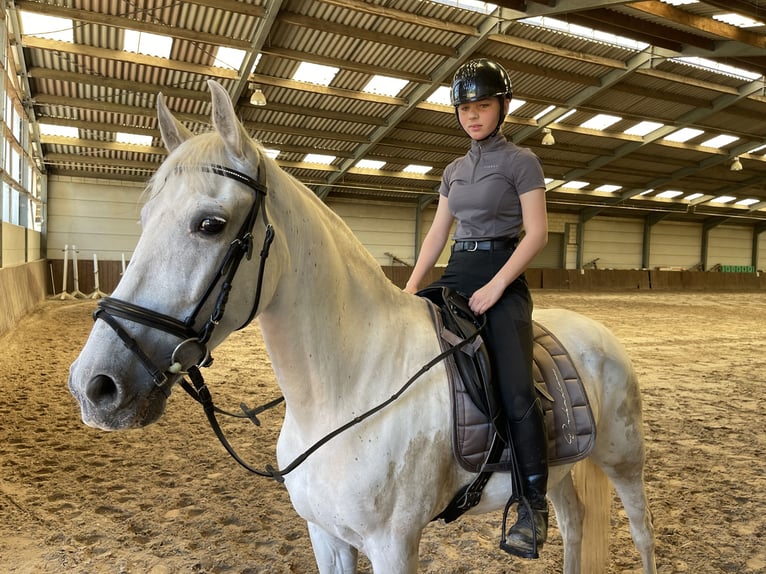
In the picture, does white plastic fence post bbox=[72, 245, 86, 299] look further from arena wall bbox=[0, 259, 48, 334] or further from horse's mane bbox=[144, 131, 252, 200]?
horse's mane bbox=[144, 131, 252, 200]

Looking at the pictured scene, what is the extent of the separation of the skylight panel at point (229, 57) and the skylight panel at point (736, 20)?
10412 mm

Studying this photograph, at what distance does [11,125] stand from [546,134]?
45.9 ft

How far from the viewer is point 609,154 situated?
65.2 ft

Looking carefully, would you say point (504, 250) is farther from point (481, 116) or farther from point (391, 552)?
point (391, 552)

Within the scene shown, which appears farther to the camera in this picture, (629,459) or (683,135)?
(683,135)

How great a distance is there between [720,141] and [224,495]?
22.4 metres

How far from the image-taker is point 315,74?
1289 centimetres

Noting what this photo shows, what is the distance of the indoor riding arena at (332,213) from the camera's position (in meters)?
2.88

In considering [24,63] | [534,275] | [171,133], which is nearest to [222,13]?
[24,63]

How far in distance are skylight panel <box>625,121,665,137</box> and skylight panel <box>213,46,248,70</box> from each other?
1321cm

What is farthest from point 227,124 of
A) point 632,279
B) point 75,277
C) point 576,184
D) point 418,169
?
point 632,279

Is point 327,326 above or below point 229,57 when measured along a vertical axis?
below

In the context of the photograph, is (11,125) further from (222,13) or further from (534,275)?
(534,275)

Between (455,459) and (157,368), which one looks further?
(455,459)
